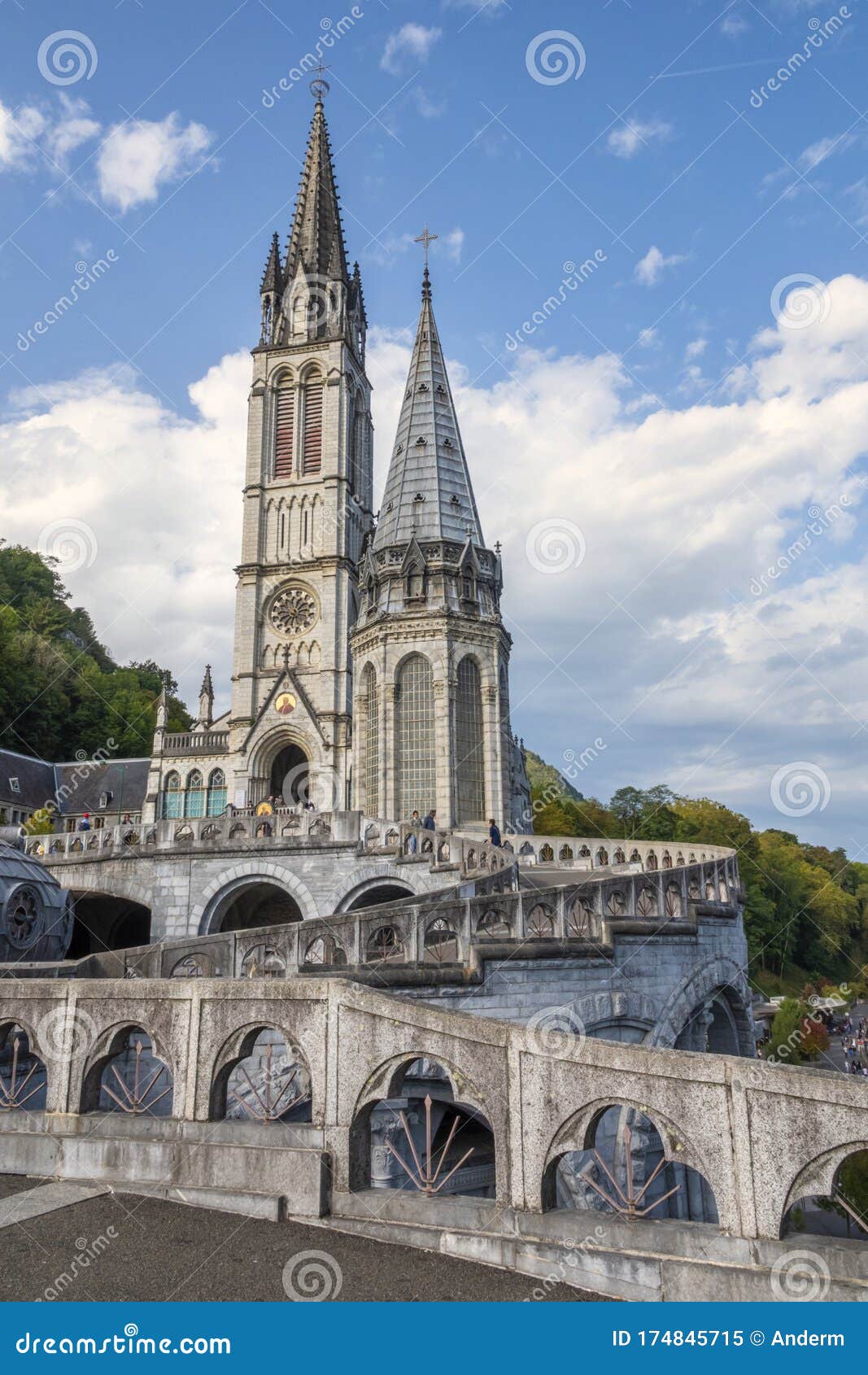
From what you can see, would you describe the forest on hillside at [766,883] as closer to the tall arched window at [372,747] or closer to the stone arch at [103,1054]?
the tall arched window at [372,747]

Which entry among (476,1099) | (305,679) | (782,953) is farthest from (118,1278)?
(782,953)

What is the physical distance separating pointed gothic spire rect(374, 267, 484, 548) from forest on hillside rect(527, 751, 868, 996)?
31818 mm

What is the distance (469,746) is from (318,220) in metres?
46.6

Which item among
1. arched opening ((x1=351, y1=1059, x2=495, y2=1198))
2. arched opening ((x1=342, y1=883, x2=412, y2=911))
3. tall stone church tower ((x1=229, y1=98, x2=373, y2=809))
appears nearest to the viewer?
arched opening ((x1=351, y1=1059, x2=495, y2=1198))

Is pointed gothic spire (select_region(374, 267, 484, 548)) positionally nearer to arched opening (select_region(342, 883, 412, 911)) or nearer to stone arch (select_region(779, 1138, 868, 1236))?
arched opening (select_region(342, 883, 412, 911))

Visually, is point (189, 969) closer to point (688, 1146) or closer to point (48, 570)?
point (688, 1146)

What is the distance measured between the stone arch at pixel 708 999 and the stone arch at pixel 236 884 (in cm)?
1230

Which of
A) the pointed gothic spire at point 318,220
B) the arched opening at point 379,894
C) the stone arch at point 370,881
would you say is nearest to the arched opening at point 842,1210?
the stone arch at point 370,881

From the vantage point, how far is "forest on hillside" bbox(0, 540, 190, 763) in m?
70.6

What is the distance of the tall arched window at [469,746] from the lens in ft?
132

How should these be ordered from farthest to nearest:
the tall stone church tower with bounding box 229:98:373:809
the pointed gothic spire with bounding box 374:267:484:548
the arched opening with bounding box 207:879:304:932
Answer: the tall stone church tower with bounding box 229:98:373:809 < the pointed gothic spire with bounding box 374:267:484:548 < the arched opening with bounding box 207:879:304:932

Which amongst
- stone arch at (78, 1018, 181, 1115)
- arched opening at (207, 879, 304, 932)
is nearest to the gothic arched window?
arched opening at (207, 879, 304, 932)

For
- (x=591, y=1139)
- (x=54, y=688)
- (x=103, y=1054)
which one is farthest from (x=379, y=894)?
(x=54, y=688)

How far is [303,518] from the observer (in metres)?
61.2
